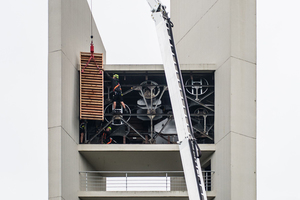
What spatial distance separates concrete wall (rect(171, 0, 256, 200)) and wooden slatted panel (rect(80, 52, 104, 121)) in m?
5.20

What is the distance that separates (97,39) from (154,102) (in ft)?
36.5

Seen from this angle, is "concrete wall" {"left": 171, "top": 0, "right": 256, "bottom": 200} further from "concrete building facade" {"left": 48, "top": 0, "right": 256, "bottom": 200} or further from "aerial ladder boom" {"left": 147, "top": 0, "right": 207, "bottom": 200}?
"aerial ladder boom" {"left": 147, "top": 0, "right": 207, "bottom": 200}
